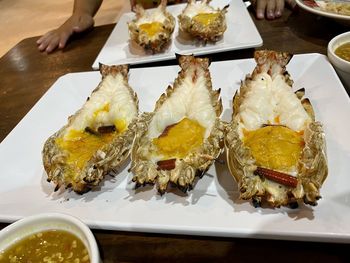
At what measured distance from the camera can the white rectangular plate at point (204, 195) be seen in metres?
1.30

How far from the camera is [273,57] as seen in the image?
1.90 m

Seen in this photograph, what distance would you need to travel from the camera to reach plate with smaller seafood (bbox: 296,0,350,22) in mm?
2510

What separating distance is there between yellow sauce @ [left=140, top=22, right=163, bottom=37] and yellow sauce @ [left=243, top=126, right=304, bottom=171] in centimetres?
153

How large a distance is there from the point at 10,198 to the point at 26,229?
453 millimetres

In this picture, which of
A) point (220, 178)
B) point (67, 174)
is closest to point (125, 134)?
point (67, 174)

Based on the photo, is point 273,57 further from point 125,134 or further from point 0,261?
point 0,261

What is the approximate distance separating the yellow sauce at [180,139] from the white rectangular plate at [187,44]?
101 centimetres

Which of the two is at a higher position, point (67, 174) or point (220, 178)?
point (67, 174)

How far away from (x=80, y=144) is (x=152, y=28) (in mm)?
1459

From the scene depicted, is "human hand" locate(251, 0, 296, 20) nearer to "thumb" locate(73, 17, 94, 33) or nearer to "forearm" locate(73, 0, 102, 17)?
"thumb" locate(73, 17, 94, 33)

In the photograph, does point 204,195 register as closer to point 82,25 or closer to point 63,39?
point 63,39

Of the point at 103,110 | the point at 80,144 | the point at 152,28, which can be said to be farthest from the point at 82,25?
the point at 80,144

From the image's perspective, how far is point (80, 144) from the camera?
1.75 metres

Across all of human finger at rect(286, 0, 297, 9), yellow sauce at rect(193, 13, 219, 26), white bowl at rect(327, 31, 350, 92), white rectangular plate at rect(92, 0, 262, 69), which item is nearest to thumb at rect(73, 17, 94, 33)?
white rectangular plate at rect(92, 0, 262, 69)
